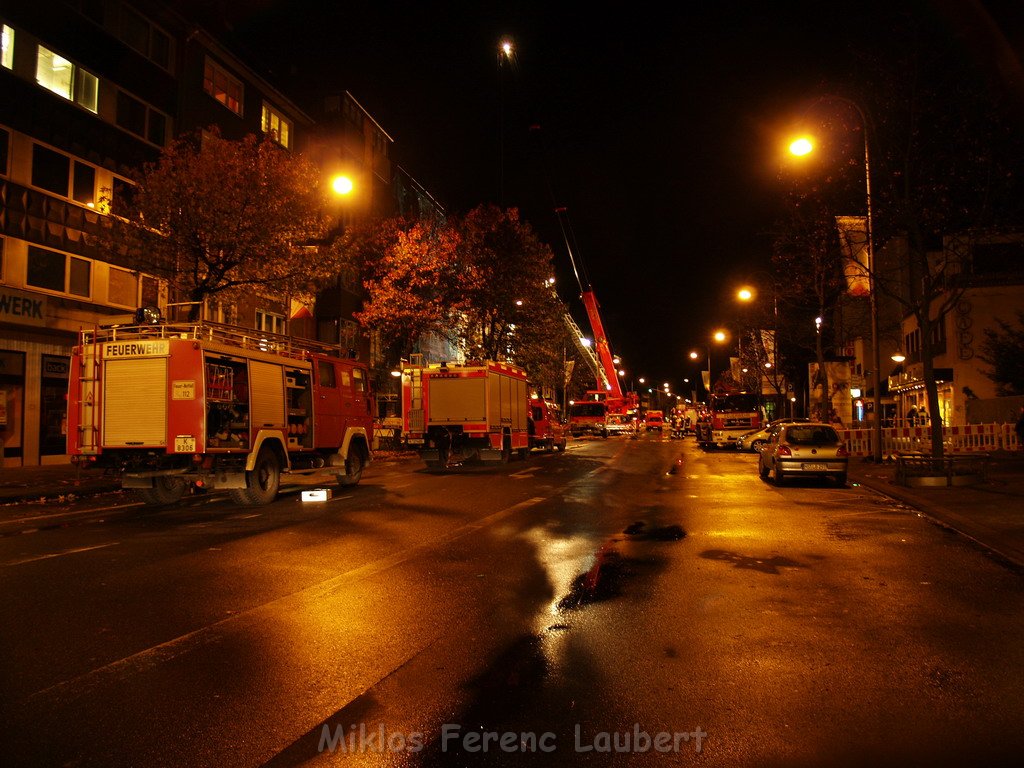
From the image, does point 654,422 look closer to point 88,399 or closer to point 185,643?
point 88,399

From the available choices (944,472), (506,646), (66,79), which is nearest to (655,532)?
(506,646)

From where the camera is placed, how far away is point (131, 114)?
26031 millimetres

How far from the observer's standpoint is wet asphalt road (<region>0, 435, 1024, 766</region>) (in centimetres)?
399

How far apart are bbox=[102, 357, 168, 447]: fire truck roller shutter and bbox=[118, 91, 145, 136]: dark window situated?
54.5 ft

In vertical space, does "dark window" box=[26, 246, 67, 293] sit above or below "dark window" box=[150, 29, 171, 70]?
below

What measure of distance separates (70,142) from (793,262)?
26.1 metres

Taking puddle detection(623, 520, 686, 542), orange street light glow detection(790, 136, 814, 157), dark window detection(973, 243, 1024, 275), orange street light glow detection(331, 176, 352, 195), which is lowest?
puddle detection(623, 520, 686, 542)

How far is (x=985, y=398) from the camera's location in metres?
33.0

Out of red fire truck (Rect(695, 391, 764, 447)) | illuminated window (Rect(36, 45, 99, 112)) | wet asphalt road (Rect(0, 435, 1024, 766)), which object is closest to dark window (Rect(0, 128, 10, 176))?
illuminated window (Rect(36, 45, 99, 112))

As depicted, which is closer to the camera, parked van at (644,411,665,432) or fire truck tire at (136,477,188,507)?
fire truck tire at (136,477,188,507)

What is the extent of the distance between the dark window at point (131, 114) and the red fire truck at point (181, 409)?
15.7m

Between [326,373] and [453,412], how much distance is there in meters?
7.10

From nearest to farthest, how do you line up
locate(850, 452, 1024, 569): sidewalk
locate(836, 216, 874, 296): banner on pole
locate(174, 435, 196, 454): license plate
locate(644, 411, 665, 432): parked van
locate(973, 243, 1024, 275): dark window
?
locate(850, 452, 1024, 569): sidewalk → locate(174, 435, 196, 454): license plate → locate(836, 216, 874, 296): banner on pole → locate(973, 243, 1024, 275): dark window → locate(644, 411, 665, 432): parked van

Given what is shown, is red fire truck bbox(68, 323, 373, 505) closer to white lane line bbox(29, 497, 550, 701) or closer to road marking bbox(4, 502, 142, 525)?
road marking bbox(4, 502, 142, 525)
